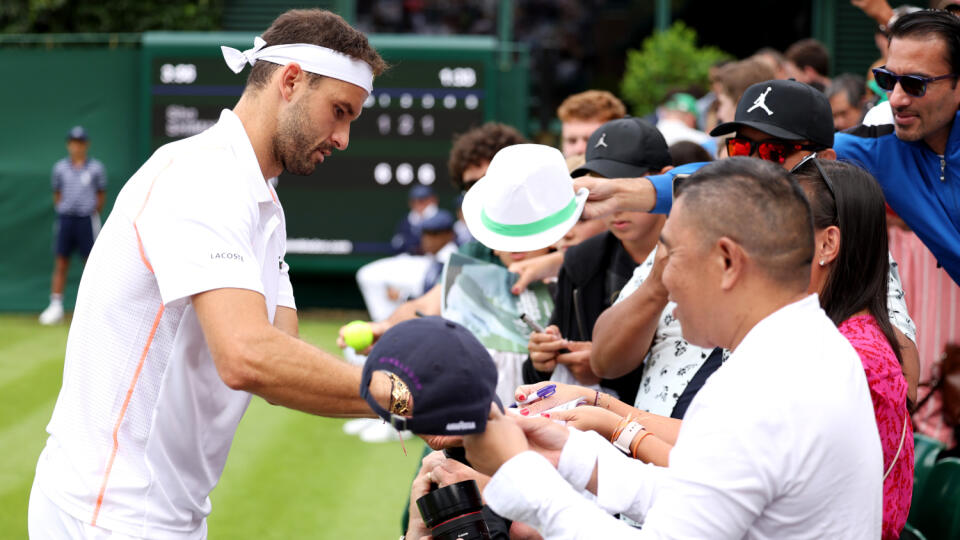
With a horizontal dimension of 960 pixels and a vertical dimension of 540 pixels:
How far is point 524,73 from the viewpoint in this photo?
1189cm

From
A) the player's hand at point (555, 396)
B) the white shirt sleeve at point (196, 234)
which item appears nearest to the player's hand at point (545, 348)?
the player's hand at point (555, 396)

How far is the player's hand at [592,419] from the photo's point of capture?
259cm

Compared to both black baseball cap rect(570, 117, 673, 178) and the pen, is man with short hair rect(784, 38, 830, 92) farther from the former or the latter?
the pen

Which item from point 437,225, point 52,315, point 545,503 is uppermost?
point 545,503

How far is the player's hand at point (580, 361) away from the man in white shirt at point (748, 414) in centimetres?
143

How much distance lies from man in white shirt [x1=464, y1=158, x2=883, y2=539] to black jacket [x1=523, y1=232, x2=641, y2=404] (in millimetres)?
1672

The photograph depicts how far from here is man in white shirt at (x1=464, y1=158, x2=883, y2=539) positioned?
6.14 ft

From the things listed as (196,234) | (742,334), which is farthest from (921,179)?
(196,234)

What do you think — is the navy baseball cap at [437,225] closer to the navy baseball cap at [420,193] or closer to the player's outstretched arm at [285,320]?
the navy baseball cap at [420,193]

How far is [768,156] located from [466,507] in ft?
4.81

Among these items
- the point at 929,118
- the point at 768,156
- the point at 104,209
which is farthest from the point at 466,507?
the point at 104,209

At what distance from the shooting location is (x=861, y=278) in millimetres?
2580

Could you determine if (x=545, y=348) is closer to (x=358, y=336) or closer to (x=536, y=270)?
(x=536, y=270)

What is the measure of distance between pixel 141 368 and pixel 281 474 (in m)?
4.39
